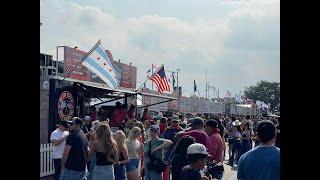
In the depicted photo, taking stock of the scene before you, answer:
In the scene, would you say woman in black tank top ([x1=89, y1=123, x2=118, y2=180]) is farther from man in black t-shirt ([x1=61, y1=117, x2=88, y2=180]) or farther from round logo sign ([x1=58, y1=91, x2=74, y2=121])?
round logo sign ([x1=58, y1=91, x2=74, y2=121])

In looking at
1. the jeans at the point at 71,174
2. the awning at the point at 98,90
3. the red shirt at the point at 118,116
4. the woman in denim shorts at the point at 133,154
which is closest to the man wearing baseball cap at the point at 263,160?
the jeans at the point at 71,174

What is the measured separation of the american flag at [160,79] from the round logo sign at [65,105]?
817 cm

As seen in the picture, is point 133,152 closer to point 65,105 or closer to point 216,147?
point 216,147

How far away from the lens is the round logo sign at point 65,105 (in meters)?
12.8

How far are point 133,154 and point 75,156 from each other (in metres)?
1.32

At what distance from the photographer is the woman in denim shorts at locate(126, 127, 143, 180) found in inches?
332

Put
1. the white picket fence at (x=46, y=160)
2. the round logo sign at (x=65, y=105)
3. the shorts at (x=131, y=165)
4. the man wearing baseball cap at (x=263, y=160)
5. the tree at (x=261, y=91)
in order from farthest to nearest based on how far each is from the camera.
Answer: the tree at (x=261, y=91)
the round logo sign at (x=65, y=105)
the white picket fence at (x=46, y=160)
the shorts at (x=131, y=165)
the man wearing baseball cap at (x=263, y=160)

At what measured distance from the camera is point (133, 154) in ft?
27.7

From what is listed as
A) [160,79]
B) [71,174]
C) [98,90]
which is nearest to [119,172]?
[71,174]

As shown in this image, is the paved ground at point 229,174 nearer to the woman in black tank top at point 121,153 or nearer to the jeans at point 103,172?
the woman in black tank top at point 121,153

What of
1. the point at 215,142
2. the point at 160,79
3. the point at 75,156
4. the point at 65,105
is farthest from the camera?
the point at 160,79

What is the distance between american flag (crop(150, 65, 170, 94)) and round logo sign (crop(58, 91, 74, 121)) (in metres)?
8.17

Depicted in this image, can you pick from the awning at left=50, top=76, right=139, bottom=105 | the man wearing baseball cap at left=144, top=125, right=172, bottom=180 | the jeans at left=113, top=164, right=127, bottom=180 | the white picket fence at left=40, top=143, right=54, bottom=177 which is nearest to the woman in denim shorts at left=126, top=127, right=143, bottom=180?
the man wearing baseball cap at left=144, top=125, right=172, bottom=180

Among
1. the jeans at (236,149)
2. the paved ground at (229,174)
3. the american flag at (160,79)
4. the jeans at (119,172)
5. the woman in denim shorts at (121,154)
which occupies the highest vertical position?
the american flag at (160,79)
